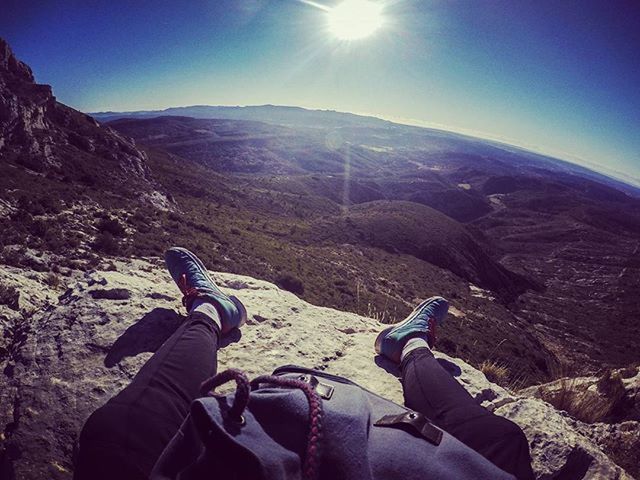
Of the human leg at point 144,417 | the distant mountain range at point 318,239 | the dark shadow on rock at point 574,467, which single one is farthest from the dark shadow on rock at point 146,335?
the distant mountain range at point 318,239

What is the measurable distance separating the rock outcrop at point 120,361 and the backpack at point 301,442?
3.88 ft

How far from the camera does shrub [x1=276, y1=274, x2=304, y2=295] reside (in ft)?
56.1

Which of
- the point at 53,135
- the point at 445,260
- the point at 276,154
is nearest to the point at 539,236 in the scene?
the point at 445,260

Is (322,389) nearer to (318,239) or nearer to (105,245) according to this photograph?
(105,245)

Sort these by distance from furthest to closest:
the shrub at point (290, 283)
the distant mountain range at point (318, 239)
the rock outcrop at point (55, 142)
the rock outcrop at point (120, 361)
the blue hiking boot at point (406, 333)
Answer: the rock outcrop at point (55, 142)
the shrub at point (290, 283)
the distant mountain range at point (318, 239)
the blue hiking boot at point (406, 333)
the rock outcrop at point (120, 361)

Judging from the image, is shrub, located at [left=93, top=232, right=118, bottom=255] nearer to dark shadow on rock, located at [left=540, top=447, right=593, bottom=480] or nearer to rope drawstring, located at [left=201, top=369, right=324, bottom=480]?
rope drawstring, located at [left=201, top=369, right=324, bottom=480]

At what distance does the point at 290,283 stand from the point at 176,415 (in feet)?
52.1

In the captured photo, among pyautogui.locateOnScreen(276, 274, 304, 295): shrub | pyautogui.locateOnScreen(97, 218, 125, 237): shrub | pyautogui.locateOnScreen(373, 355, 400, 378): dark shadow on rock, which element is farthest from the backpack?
pyautogui.locateOnScreen(276, 274, 304, 295): shrub

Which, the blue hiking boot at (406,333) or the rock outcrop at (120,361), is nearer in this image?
A: the rock outcrop at (120,361)

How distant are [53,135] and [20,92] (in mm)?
3228

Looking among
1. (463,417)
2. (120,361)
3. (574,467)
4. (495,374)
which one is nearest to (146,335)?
(120,361)

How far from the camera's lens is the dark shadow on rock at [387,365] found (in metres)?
2.92

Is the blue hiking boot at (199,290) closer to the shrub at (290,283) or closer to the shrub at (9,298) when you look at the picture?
the shrub at (9,298)

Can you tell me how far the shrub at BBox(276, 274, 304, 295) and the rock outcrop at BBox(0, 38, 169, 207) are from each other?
12.5 meters
